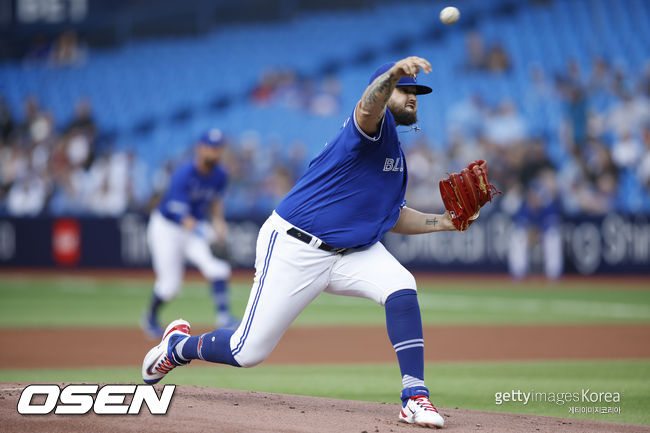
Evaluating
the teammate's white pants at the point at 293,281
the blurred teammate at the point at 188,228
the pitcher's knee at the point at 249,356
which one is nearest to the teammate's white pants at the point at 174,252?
the blurred teammate at the point at 188,228

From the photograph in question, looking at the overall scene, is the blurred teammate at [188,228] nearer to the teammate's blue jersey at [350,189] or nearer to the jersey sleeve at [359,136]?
the teammate's blue jersey at [350,189]

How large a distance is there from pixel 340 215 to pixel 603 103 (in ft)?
57.0

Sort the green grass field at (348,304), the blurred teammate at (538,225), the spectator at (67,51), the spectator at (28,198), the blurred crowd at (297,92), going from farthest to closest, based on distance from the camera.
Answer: the spectator at (67,51)
the blurred crowd at (297,92)
the spectator at (28,198)
the blurred teammate at (538,225)
the green grass field at (348,304)

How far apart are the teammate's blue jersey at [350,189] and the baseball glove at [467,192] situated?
1.46ft

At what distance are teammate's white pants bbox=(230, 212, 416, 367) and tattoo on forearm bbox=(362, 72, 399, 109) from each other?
960 millimetres

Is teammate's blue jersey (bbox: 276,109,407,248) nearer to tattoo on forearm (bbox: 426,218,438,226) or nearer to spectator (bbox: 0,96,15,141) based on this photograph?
tattoo on forearm (bbox: 426,218,438,226)

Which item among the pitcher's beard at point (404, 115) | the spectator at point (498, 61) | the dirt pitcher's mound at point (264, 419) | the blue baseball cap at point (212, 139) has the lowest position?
the dirt pitcher's mound at point (264, 419)

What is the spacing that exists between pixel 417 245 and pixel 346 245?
15.3m

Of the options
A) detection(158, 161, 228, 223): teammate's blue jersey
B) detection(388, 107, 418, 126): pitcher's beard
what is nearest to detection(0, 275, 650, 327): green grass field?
detection(158, 161, 228, 223): teammate's blue jersey

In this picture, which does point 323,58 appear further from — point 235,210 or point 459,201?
point 459,201

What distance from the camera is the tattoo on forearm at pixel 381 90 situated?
4719 mm

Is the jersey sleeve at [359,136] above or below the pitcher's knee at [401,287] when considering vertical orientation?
above

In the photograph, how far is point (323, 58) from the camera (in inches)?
1045

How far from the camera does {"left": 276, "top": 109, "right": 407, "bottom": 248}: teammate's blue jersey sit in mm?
5188
